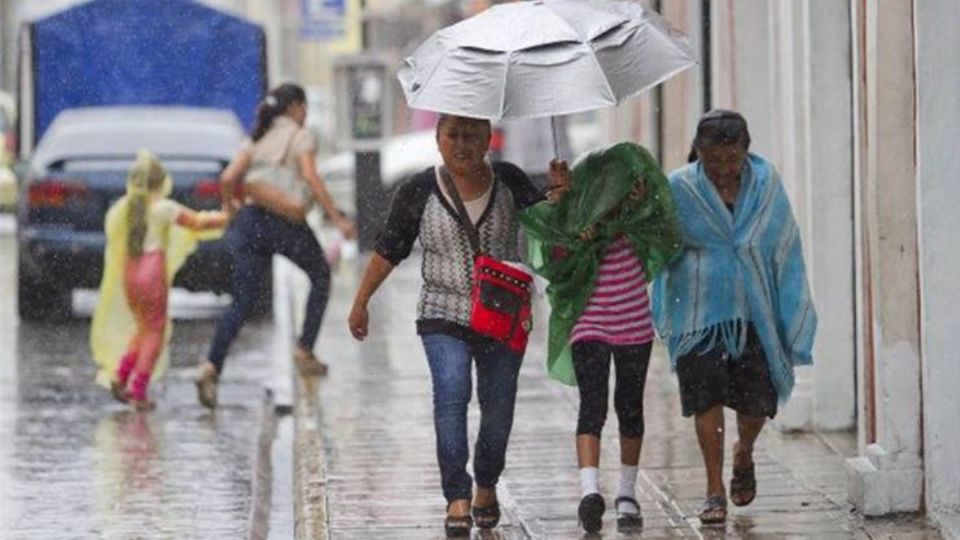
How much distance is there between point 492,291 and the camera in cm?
964

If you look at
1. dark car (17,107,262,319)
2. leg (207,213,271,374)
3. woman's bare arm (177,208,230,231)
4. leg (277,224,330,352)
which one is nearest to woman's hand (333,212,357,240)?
leg (277,224,330,352)

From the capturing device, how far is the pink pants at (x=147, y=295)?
48.7 feet

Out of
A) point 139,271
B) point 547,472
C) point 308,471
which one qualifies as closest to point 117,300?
point 139,271

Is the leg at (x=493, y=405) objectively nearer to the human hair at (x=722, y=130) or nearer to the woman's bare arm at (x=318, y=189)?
the human hair at (x=722, y=130)

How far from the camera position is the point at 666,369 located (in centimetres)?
1502

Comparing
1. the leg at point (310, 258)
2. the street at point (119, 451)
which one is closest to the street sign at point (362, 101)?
the street at point (119, 451)

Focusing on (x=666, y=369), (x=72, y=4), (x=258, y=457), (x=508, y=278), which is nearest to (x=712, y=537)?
(x=508, y=278)

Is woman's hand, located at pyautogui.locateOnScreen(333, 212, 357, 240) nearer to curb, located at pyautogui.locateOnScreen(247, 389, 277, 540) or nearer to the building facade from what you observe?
curb, located at pyautogui.locateOnScreen(247, 389, 277, 540)

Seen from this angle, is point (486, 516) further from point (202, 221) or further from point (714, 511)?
point (202, 221)

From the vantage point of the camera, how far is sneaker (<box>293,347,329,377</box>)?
620 inches

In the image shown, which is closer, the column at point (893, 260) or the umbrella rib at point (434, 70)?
the umbrella rib at point (434, 70)

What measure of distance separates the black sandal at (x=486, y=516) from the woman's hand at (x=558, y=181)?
117 cm

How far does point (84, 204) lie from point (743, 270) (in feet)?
36.2

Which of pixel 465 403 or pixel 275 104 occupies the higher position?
pixel 275 104
